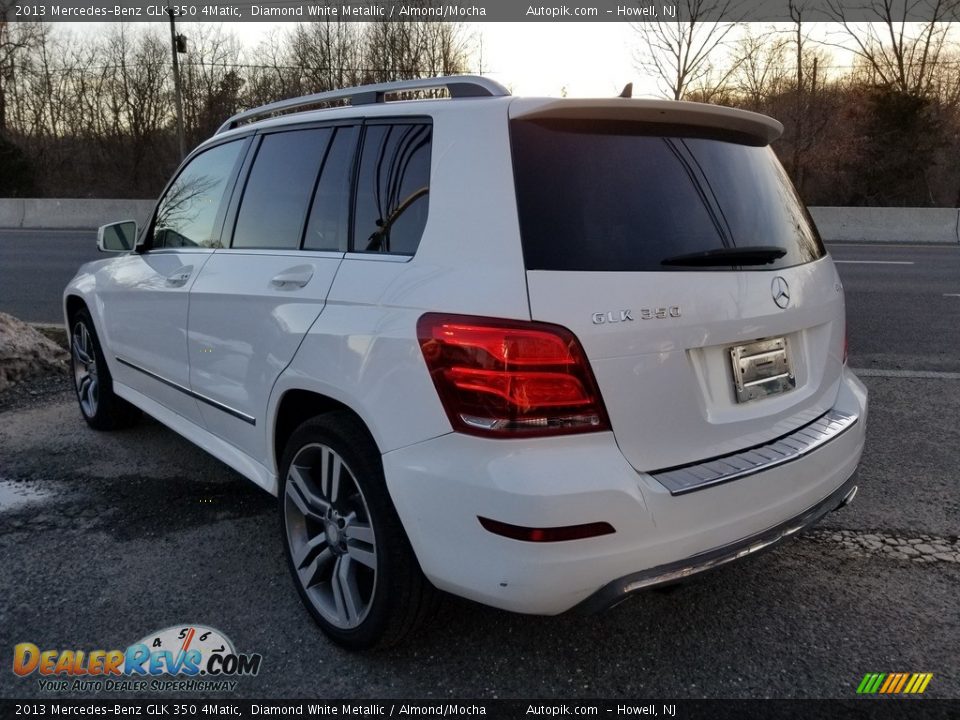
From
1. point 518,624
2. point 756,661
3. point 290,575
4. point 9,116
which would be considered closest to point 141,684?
point 290,575

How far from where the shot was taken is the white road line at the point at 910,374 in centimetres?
577

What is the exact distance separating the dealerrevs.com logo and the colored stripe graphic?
6.33 feet

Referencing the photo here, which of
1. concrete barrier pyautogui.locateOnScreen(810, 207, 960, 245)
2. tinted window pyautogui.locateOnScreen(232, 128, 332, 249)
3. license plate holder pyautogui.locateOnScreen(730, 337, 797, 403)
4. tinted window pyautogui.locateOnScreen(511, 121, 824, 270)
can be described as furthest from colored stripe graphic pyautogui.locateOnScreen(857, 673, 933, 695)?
concrete barrier pyautogui.locateOnScreen(810, 207, 960, 245)

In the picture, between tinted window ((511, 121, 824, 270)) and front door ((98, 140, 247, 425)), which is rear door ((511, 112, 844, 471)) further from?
front door ((98, 140, 247, 425))

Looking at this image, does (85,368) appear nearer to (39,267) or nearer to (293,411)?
(293,411)

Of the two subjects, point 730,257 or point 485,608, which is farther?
point 485,608

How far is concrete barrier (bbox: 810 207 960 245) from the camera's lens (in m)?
18.4

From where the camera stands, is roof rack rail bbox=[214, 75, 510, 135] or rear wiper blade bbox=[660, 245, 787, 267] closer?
rear wiper blade bbox=[660, 245, 787, 267]

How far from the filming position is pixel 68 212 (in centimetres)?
2458

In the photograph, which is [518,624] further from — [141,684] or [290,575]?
[141,684]

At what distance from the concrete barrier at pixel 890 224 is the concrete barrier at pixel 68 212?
64.8ft

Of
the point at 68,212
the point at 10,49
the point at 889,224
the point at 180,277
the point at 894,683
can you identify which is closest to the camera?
the point at 894,683

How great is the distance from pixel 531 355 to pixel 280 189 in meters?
1.65

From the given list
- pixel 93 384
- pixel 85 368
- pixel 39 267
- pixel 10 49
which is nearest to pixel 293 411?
pixel 93 384
